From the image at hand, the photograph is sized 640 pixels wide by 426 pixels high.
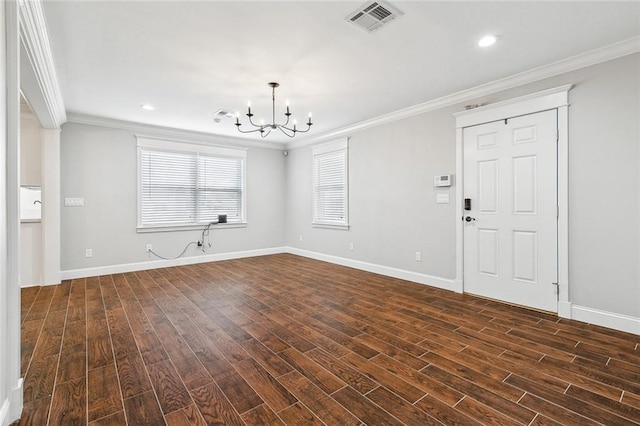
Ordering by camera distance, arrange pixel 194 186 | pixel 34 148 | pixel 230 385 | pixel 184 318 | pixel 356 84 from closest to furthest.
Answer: pixel 230 385 < pixel 184 318 < pixel 356 84 < pixel 34 148 < pixel 194 186

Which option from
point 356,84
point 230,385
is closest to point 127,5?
point 356,84

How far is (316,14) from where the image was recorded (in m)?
2.29

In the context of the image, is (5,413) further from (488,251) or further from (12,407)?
(488,251)

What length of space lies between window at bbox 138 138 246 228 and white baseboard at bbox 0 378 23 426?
4035mm

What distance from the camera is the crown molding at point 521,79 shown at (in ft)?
9.02

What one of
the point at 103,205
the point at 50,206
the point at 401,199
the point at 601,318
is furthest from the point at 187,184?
the point at 601,318

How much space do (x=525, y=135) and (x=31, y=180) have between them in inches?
256

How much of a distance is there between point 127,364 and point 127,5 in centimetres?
259

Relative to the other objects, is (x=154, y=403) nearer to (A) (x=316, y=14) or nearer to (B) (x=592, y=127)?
(A) (x=316, y=14)

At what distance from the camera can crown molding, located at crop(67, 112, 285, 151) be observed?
4.85 meters

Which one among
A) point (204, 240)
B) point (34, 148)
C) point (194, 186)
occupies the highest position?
point (34, 148)

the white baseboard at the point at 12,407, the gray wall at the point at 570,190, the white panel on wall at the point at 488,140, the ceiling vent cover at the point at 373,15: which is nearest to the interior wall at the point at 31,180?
the white baseboard at the point at 12,407

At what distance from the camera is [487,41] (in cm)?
267

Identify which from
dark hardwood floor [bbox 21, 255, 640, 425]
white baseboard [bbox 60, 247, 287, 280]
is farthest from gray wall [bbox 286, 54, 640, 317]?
white baseboard [bbox 60, 247, 287, 280]
